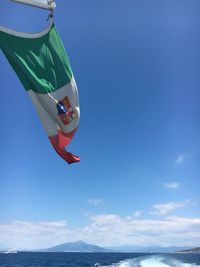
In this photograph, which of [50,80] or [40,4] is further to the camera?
[50,80]

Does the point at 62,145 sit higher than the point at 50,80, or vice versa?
the point at 50,80

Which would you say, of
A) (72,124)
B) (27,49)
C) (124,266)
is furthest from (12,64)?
(124,266)

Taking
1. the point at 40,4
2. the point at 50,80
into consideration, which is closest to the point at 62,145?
the point at 50,80

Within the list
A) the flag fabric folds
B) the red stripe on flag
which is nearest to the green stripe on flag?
the flag fabric folds

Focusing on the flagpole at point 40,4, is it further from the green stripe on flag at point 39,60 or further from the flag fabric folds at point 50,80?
the green stripe on flag at point 39,60

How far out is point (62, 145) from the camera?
9.86 m

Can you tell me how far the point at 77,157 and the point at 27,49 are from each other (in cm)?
275

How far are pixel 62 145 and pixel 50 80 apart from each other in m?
1.57

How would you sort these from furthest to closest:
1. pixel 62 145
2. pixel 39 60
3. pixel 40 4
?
pixel 62 145 < pixel 39 60 < pixel 40 4

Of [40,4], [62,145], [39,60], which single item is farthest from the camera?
[62,145]

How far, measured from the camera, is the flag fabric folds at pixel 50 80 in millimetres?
9430

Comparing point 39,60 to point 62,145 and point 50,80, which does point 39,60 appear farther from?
point 62,145

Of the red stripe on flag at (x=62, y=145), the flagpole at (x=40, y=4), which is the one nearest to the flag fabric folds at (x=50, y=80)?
the red stripe on flag at (x=62, y=145)

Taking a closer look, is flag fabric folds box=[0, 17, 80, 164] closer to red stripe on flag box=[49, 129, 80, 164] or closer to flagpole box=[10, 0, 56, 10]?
red stripe on flag box=[49, 129, 80, 164]
